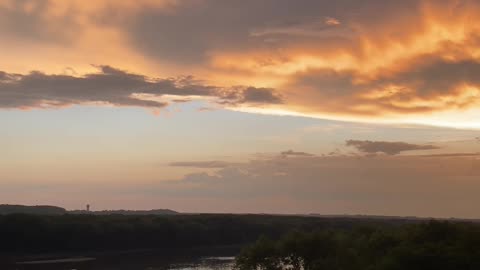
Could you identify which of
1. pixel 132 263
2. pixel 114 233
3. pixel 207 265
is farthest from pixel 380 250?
pixel 114 233

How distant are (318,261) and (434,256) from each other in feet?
46.2

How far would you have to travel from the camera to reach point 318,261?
2053 inches

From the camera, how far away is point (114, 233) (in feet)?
423

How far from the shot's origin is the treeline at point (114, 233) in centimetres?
11606

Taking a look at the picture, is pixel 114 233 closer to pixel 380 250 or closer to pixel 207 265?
pixel 207 265

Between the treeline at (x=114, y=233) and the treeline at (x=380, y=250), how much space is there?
53721mm

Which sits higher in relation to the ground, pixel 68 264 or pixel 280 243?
pixel 280 243

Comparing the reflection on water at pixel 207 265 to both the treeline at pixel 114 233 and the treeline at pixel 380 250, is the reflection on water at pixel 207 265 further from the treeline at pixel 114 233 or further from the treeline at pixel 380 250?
the treeline at pixel 380 250

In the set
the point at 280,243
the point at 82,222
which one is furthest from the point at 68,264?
the point at 280,243

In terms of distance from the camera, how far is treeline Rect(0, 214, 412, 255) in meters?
116

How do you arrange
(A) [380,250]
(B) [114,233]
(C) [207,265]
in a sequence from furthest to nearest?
(B) [114,233], (C) [207,265], (A) [380,250]

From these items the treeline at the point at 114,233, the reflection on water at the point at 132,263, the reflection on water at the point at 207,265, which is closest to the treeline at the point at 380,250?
the reflection on water at the point at 207,265

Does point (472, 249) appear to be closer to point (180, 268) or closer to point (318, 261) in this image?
point (318, 261)

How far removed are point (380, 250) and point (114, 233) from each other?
89.6m
